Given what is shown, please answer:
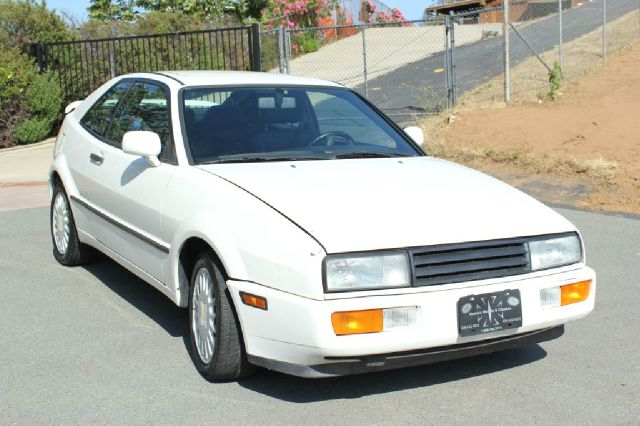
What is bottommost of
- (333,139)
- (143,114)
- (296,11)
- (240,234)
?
(240,234)

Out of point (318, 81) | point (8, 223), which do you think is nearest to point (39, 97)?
point (8, 223)

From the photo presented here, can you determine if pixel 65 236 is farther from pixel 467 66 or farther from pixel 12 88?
pixel 467 66

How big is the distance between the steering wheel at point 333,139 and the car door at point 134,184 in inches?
35.9

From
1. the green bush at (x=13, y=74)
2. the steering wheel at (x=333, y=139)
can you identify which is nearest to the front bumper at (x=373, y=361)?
the steering wheel at (x=333, y=139)

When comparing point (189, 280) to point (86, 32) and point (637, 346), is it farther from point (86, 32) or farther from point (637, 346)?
point (86, 32)

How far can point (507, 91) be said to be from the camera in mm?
15164

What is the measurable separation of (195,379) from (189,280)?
0.55m

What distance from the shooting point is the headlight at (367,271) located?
3.99 meters

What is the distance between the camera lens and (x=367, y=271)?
13.2 ft

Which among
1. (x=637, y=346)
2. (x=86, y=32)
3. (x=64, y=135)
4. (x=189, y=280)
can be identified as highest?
(x=86, y=32)

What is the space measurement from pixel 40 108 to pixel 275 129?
11915mm

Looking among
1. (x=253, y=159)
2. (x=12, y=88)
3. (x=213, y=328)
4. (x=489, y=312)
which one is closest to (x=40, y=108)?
(x=12, y=88)

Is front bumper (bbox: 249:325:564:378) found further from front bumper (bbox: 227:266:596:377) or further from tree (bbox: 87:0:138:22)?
tree (bbox: 87:0:138:22)

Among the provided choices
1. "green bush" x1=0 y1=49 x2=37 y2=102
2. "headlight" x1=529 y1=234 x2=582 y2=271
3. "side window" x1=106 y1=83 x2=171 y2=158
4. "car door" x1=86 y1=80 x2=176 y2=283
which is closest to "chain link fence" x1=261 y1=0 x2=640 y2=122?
"green bush" x1=0 y1=49 x2=37 y2=102
